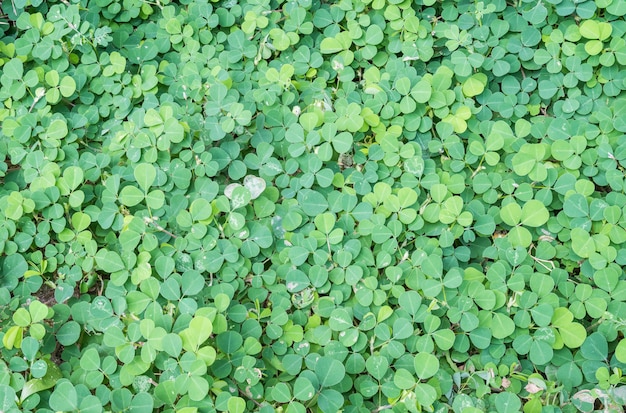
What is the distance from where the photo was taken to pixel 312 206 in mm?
2410

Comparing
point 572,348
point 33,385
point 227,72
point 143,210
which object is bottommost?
point 572,348

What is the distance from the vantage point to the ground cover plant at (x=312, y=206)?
80.5 inches

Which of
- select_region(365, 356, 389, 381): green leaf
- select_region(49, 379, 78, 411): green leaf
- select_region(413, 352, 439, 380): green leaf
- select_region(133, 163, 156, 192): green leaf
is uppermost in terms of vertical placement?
select_region(133, 163, 156, 192): green leaf

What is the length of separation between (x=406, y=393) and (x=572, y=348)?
2.14 ft

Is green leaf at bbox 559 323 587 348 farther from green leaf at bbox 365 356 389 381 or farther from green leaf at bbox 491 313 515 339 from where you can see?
green leaf at bbox 365 356 389 381

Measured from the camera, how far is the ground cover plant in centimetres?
204

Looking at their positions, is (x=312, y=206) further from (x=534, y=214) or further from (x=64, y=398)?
(x=64, y=398)

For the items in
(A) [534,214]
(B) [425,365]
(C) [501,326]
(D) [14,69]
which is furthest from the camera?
(D) [14,69]

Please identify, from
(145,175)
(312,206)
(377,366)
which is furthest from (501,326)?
(145,175)

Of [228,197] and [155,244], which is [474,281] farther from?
[155,244]

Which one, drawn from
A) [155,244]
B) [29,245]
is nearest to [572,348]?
[155,244]

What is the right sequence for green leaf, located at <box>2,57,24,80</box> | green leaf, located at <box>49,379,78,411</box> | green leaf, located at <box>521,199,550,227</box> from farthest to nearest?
→ green leaf, located at <box>2,57,24,80</box>, green leaf, located at <box>521,199,550,227</box>, green leaf, located at <box>49,379,78,411</box>

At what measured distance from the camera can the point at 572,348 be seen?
7.01 feet

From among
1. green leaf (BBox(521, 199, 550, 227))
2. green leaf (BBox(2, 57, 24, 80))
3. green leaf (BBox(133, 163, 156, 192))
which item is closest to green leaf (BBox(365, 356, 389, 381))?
green leaf (BBox(521, 199, 550, 227))
